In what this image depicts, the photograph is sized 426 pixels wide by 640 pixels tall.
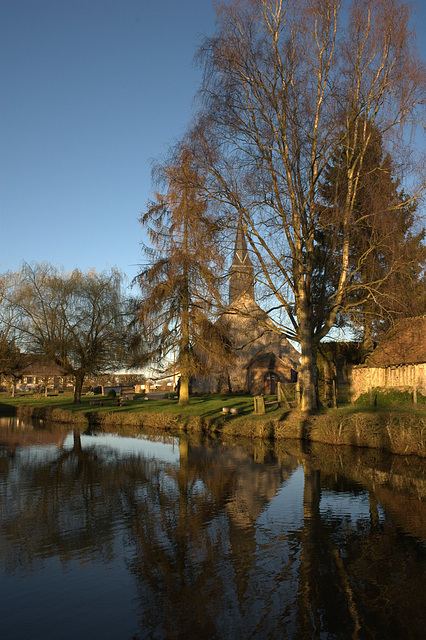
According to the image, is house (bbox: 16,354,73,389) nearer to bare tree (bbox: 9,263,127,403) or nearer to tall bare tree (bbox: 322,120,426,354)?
bare tree (bbox: 9,263,127,403)

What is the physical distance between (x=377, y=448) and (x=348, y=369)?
12354mm

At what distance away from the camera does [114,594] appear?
6.53 m

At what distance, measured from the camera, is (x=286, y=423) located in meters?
20.0

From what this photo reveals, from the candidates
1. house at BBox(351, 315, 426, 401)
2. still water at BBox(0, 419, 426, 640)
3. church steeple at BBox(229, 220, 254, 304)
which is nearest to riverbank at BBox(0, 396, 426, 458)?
still water at BBox(0, 419, 426, 640)

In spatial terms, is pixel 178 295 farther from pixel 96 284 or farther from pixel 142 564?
pixel 142 564

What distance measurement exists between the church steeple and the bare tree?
18.7m

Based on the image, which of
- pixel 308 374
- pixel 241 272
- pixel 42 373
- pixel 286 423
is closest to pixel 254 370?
pixel 308 374

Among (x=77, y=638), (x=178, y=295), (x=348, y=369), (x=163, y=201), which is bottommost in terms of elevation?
(x=77, y=638)

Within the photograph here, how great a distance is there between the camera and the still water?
5766 millimetres

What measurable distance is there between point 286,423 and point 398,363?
6711 millimetres

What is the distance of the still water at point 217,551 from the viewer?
18.9 feet

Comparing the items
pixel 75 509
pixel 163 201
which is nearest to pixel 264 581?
pixel 75 509

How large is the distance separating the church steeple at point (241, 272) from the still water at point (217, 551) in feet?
23.9

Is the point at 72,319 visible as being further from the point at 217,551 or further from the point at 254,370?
the point at 217,551
